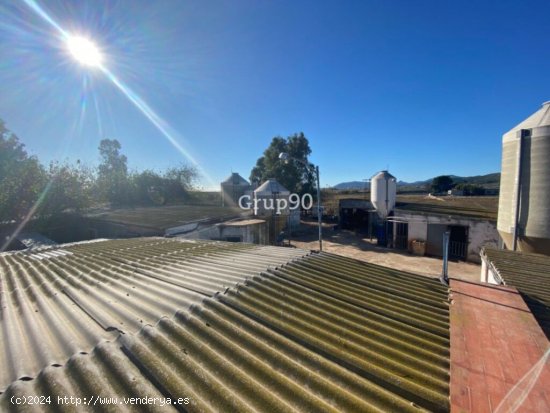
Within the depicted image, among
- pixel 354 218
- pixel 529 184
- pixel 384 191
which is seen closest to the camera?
pixel 529 184

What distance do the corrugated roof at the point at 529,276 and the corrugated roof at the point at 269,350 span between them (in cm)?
192

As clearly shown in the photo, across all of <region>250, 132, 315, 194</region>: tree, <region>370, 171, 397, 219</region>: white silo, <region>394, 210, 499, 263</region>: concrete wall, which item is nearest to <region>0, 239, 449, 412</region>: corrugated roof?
<region>394, 210, 499, 263</region>: concrete wall

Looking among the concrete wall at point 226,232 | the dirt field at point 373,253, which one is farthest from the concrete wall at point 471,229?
the concrete wall at point 226,232

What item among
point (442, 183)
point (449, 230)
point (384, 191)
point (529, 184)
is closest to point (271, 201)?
point (384, 191)

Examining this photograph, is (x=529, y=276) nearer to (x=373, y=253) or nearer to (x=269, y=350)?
(x=269, y=350)

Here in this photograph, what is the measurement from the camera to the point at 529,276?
5555 millimetres

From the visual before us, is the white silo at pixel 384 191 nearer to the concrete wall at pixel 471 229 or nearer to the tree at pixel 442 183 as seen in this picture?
the concrete wall at pixel 471 229

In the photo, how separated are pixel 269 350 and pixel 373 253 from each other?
1760 cm

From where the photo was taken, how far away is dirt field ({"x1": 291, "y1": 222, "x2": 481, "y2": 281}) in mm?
14078

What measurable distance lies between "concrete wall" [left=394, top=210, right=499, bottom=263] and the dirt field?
3.66 feet

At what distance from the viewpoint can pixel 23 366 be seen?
1.93 m

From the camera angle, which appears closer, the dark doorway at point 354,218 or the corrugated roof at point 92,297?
the corrugated roof at point 92,297

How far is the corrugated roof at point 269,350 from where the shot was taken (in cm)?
179

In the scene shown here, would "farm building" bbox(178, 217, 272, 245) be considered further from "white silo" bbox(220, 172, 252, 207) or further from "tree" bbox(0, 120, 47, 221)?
"white silo" bbox(220, 172, 252, 207)
